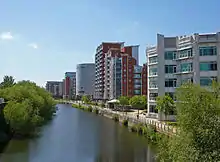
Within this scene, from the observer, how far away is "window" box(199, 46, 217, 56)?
40544 mm

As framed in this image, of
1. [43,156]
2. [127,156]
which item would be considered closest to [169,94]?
[127,156]

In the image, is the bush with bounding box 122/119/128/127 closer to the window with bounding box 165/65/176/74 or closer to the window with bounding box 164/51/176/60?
the window with bounding box 165/65/176/74

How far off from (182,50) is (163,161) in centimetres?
3110

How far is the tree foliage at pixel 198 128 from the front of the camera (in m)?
11.1

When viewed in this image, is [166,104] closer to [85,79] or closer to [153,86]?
[153,86]

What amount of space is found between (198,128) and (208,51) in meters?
31.5

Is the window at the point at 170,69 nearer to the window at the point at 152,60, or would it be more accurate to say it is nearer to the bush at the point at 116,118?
the window at the point at 152,60

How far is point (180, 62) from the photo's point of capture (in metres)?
44.3

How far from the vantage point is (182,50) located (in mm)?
43562

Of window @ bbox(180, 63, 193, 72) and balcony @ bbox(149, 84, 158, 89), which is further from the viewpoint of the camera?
balcony @ bbox(149, 84, 158, 89)

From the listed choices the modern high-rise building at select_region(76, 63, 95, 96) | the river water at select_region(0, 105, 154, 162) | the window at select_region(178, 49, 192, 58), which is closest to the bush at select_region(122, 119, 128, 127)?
the river water at select_region(0, 105, 154, 162)

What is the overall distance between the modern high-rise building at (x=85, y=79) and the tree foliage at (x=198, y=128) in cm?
15420

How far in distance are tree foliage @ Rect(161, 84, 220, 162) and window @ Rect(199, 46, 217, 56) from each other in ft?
94.8

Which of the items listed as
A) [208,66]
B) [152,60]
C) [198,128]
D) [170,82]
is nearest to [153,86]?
[170,82]
